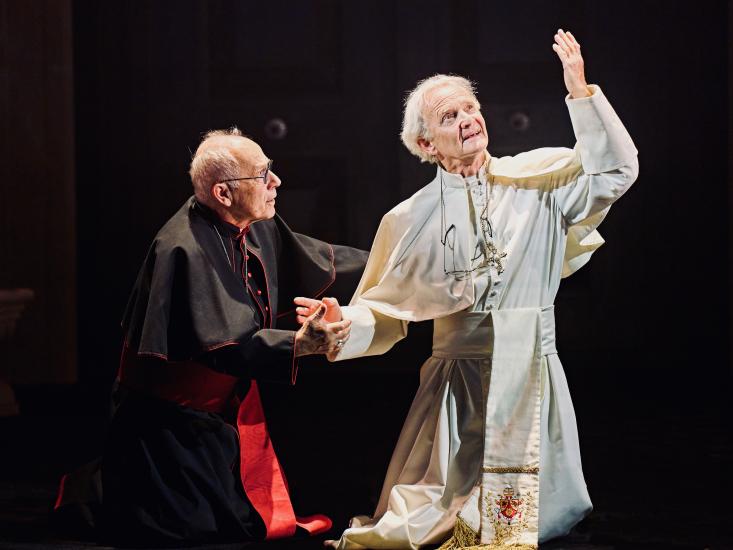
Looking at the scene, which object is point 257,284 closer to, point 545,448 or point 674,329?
point 545,448

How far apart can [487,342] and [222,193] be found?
32.8 inches

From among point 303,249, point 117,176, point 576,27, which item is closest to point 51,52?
point 117,176

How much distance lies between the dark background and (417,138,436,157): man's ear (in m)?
2.52

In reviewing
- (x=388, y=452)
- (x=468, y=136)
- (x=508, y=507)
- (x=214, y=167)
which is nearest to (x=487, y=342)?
(x=508, y=507)

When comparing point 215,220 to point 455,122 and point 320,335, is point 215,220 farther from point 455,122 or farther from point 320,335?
point 455,122

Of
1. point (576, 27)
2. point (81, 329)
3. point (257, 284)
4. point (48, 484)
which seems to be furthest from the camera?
point (81, 329)

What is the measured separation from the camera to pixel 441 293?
115 inches

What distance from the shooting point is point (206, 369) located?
312 cm

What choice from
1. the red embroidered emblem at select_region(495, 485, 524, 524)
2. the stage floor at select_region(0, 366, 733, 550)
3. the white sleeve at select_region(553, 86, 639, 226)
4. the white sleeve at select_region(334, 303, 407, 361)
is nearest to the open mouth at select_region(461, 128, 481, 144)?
the white sleeve at select_region(553, 86, 639, 226)

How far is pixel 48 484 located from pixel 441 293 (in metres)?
1.66

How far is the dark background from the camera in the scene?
5.75 m

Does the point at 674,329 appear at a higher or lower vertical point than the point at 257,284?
lower

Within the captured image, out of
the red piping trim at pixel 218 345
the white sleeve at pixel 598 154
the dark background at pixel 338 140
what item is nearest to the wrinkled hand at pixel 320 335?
the red piping trim at pixel 218 345

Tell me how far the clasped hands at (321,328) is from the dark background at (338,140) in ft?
7.99
